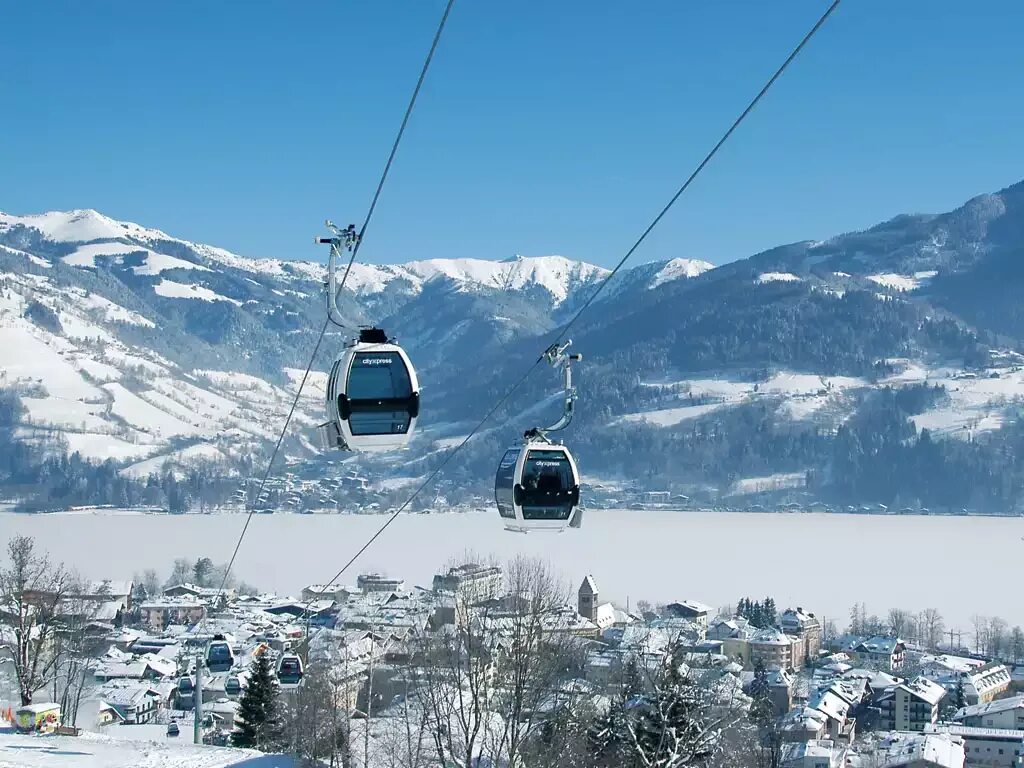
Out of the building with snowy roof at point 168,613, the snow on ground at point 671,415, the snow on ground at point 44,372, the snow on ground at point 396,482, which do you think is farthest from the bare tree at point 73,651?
the snow on ground at point 44,372

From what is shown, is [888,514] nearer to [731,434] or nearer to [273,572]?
[731,434]

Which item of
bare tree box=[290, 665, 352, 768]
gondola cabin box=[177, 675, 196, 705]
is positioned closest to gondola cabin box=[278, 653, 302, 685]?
bare tree box=[290, 665, 352, 768]

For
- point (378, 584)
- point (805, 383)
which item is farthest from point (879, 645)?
point (805, 383)

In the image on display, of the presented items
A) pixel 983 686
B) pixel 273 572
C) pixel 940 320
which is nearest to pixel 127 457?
pixel 273 572

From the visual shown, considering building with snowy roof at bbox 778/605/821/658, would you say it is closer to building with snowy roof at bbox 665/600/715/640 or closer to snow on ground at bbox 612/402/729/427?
building with snowy roof at bbox 665/600/715/640

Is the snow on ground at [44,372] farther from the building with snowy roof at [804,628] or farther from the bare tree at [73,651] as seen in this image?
the building with snowy roof at [804,628]

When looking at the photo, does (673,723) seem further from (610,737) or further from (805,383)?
(805,383)
